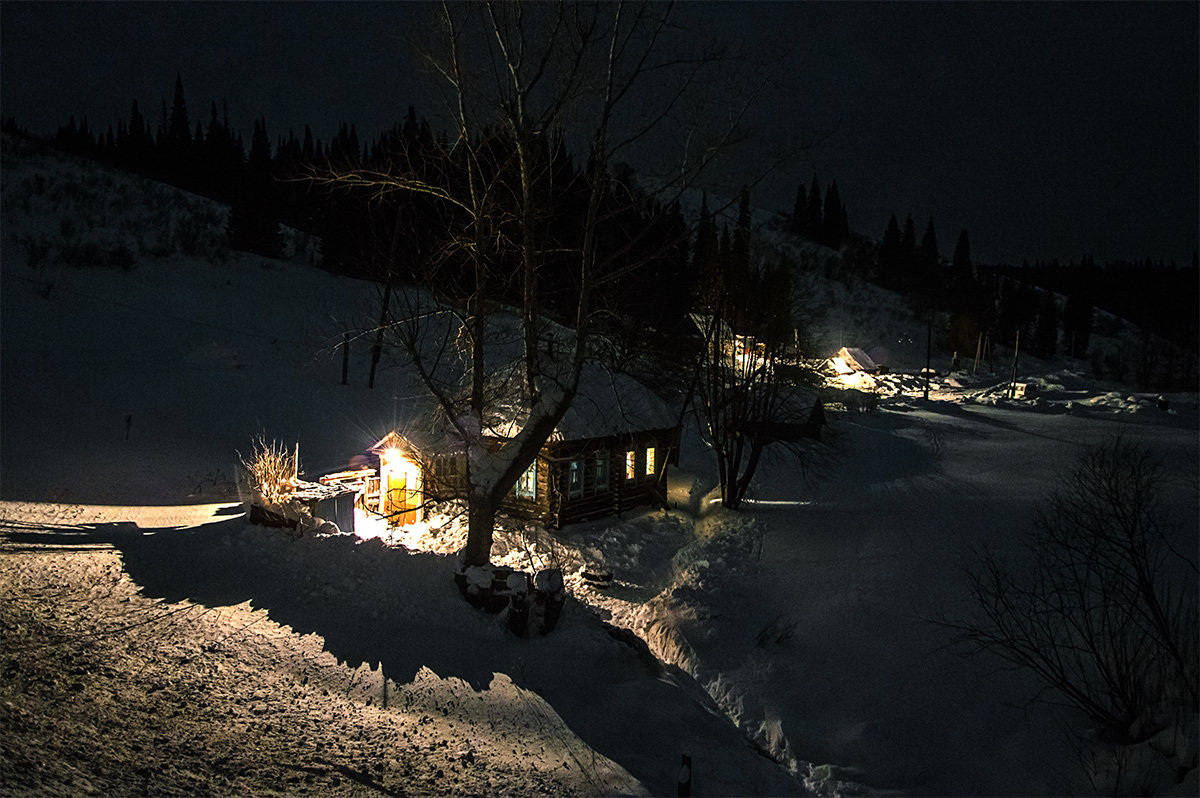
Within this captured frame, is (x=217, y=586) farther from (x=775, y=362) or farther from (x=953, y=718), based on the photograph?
(x=775, y=362)

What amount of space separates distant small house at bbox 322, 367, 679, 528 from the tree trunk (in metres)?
5.37

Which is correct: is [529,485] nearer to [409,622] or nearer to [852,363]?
[409,622]

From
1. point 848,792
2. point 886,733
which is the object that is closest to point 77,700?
point 848,792

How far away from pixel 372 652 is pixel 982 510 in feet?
47.9

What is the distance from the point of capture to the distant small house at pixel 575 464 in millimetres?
15625

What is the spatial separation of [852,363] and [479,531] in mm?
46978

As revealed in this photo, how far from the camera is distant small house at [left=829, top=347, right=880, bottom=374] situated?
51656 millimetres

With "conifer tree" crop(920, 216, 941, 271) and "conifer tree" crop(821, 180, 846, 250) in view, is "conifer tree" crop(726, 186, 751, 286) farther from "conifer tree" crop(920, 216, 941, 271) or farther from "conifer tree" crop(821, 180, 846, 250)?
"conifer tree" crop(821, 180, 846, 250)

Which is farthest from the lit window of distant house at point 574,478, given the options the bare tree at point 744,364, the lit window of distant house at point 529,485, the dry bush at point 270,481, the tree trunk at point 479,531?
the tree trunk at point 479,531

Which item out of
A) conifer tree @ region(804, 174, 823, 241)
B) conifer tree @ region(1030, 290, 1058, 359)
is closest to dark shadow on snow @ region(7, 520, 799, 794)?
conifer tree @ region(1030, 290, 1058, 359)

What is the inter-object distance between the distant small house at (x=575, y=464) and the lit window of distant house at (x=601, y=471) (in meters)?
0.03

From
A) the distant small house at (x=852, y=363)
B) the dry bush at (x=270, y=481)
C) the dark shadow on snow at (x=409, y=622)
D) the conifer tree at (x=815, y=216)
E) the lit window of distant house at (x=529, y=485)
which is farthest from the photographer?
the conifer tree at (x=815, y=216)

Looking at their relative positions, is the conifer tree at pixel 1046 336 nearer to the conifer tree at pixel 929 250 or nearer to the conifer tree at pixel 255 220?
the conifer tree at pixel 929 250

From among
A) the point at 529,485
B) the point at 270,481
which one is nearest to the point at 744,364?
the point at 529,485
